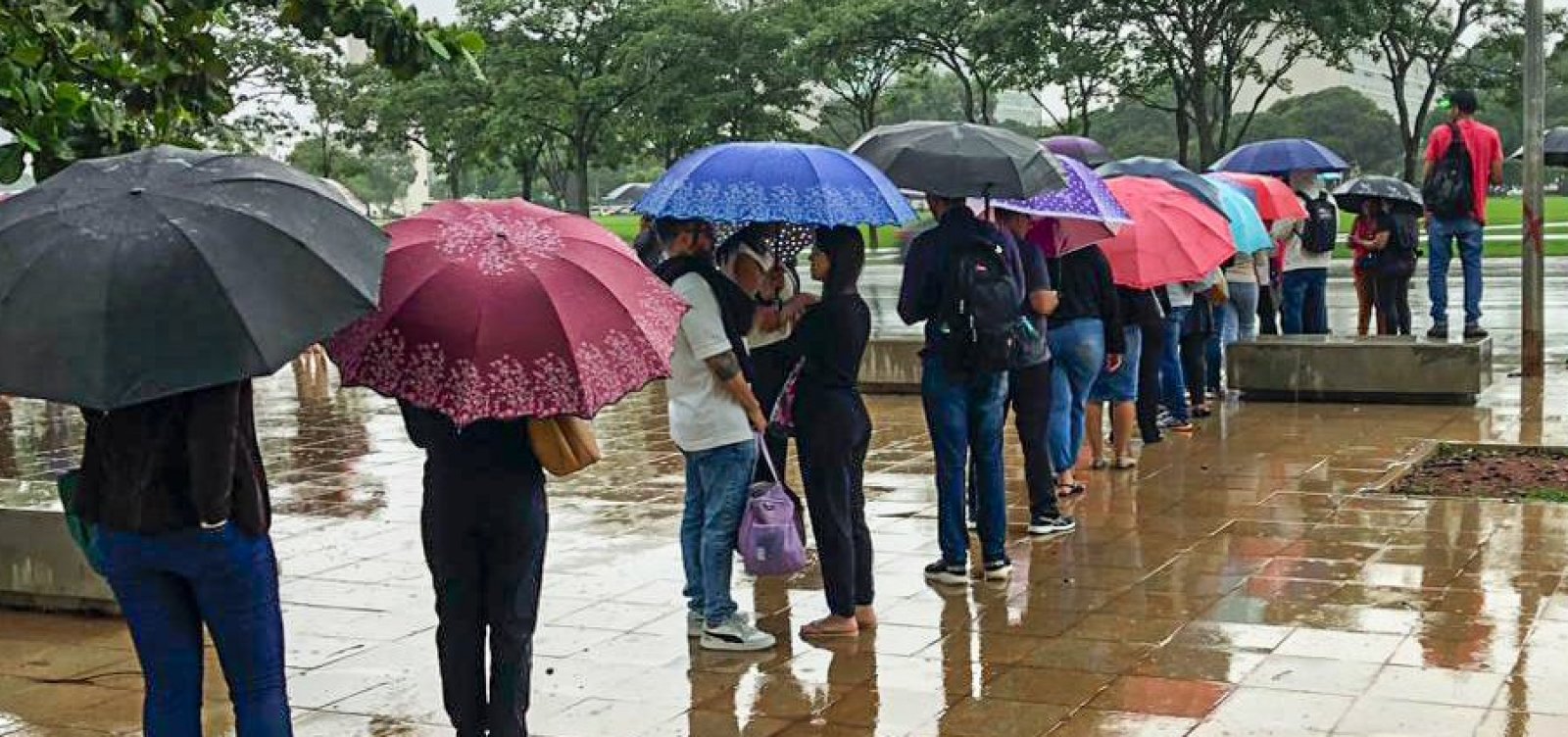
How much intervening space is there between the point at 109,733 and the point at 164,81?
216 centimetres

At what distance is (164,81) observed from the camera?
639 cm

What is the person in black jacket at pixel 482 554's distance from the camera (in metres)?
5.03

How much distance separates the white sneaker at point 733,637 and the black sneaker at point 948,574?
1.21 meters

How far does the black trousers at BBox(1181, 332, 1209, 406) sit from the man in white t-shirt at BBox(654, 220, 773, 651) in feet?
20.3

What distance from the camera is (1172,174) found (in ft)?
37.1

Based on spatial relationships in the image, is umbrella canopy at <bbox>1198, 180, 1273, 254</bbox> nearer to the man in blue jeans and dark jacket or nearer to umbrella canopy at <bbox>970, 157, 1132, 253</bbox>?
umbrella canopy at <bbox>970, 157, 1132, 253</bbox>

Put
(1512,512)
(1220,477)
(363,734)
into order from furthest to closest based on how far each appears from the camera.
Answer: (1220,477) → (1512,512) → (363,734)

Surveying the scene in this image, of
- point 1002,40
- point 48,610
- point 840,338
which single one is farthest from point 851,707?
point 1002,40

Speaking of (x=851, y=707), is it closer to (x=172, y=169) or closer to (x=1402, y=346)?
(x=172, y=169)

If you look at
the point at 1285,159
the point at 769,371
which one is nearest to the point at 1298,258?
the point at 1285,159

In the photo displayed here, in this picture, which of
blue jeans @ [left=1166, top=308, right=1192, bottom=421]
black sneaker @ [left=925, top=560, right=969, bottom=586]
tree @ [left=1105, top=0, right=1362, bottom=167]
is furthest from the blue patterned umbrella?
tree @ [left=1105, top=0, right=1362, bottom=167]

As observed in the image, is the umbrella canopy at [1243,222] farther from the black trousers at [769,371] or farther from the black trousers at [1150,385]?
the black trousers at [769,371]

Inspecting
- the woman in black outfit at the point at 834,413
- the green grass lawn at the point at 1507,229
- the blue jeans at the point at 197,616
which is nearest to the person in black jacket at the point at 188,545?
the blue jeans at the point at 197,616

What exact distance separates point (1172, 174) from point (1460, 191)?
13.7ft
